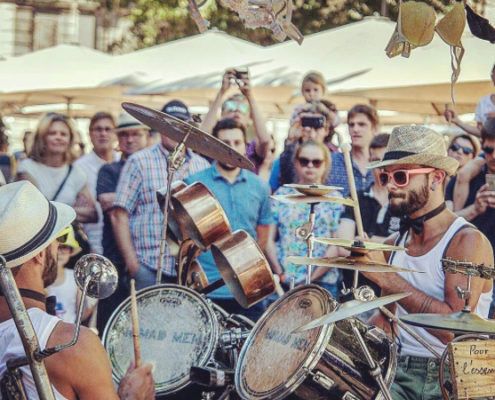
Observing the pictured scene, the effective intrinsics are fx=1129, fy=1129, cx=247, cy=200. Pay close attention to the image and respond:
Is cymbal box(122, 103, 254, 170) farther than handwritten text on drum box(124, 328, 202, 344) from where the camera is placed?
Yes

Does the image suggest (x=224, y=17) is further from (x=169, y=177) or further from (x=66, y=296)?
(x=169, y=177)

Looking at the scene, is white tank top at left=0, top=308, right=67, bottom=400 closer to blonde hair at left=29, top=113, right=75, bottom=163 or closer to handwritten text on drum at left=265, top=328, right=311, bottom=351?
handwritten text on drum at left=265, top=328, right=311, bottom=351

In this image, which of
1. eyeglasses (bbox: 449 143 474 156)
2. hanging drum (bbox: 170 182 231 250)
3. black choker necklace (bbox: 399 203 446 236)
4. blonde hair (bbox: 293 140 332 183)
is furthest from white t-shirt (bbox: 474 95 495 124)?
black choker necklace (bbox: 399 203 446 236)

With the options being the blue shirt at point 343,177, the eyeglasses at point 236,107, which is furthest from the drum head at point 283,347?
the eyeglasses at point 236,107

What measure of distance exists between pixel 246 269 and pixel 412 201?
0.90 metres

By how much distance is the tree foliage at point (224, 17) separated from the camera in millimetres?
20031

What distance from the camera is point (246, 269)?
5289mm

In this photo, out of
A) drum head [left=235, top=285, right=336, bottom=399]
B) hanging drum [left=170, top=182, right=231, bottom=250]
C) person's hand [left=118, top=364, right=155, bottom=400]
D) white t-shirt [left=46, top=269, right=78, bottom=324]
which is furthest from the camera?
white t-shirt [left=46, top=269, right=78, bottom=324]

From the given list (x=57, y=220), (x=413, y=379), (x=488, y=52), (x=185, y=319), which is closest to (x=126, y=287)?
(x=185, y=319)

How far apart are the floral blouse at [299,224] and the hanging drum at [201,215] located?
1.38 metres

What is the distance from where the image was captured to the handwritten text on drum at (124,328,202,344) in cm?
506

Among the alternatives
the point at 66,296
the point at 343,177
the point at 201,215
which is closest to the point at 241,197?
the point at 343,177

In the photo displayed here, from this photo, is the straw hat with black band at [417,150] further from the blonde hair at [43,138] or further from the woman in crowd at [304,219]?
the blonde hair at [43,138]

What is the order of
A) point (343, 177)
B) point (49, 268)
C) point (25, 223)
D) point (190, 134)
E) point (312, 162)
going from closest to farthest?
point (25, 223) → point (49, 268) → point (190, 134) → point (312, 162) → point (343, 177)
